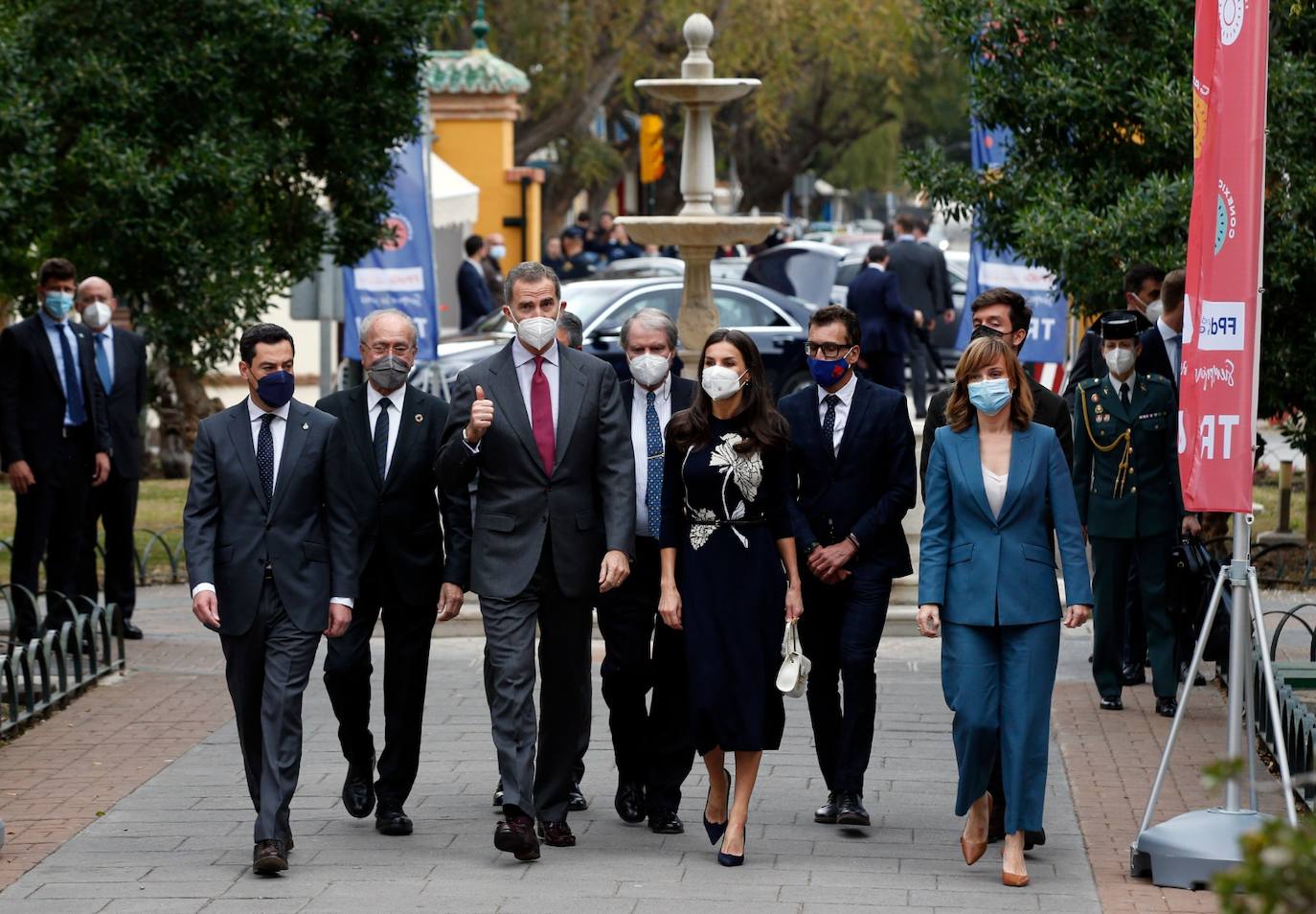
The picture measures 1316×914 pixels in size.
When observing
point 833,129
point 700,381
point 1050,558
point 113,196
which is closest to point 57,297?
point 113,196

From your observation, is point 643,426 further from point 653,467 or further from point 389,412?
point 389,412

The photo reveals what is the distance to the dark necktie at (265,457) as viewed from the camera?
7.12 metres

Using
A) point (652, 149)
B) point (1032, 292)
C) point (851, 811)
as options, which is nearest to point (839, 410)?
point (851, 811)

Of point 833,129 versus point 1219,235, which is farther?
point 833,129

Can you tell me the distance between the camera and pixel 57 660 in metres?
10.0

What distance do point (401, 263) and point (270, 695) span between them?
10.5 m

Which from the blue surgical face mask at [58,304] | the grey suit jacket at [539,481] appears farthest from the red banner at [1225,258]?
the blue surgical face mask at [58,304]

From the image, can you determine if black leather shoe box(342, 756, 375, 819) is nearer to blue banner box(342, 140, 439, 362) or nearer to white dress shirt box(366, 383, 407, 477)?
white dress shirt box(366, 383, 407, 477)

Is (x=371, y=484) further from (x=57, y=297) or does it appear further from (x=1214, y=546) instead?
(x=1214, y=546)

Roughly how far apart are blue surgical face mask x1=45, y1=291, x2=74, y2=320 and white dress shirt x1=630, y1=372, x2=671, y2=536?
4319 mm

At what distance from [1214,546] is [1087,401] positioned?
3.71 m

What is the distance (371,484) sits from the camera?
748cm

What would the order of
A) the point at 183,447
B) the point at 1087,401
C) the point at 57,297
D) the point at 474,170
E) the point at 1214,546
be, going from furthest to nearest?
→ the point at 474,170
the point at 183,447
the point at 1214,546
the point at 57,297
the point at 1087,401

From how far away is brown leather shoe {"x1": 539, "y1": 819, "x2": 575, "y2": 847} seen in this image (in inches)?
287
